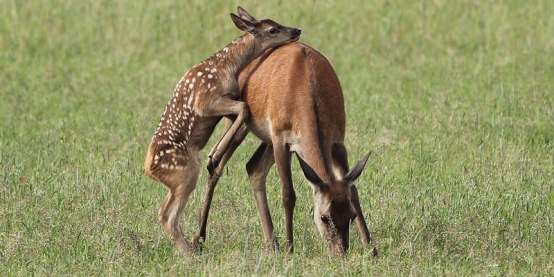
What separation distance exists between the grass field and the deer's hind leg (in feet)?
0.43

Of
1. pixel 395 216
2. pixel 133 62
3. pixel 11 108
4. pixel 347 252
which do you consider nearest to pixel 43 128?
pixel 11 108

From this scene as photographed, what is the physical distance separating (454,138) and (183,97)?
12.8ft

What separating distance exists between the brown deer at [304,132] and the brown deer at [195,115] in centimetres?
11

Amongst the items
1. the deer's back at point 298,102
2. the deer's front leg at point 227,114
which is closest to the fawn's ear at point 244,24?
the deer's back at point 298,102

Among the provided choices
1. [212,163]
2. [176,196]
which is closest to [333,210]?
[176,196]

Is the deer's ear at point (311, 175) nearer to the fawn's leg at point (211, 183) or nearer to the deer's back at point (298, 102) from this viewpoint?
the deer's back at point (298, 102)

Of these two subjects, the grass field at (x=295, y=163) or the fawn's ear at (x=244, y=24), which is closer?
the grass field at (x=295, y=163)

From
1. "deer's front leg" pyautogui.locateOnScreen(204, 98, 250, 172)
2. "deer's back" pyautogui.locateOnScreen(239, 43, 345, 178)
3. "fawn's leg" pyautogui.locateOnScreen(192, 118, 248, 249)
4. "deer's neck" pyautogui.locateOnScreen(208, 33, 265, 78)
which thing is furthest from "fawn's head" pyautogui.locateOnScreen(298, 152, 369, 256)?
"deer's neck" pyautogui.locateOnScreen(208, 33, 265, 78)

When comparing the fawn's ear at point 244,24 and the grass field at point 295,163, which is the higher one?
the fawn's ear at point 244,24

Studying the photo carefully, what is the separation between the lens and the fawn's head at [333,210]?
764cm

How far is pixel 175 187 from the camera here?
Result: 8.66 meters

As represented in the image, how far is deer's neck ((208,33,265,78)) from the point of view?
911 centimetres

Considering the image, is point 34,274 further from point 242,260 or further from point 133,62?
point 133,62

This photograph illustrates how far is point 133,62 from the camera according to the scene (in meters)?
16.5
